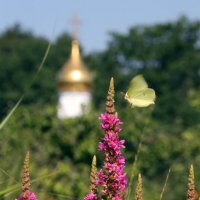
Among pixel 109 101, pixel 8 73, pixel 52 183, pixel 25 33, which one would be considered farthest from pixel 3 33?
pixel 109 101

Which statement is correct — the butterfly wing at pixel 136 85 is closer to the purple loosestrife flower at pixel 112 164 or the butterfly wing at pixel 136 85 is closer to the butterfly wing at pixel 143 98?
the butterfly wing at pixel 143 98

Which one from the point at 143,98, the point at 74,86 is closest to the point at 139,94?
the point at 143,98

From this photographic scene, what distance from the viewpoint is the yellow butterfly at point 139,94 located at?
550 centimetres

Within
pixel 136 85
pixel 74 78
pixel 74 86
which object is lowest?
pixel 136 85

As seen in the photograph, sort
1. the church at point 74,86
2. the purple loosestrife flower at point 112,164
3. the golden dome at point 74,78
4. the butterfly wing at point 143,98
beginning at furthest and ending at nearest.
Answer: the golden dome at point 74,78, the church at point 74,86, the butterfly wing at point 143,98, the purple loosestrife flower at point 112,164

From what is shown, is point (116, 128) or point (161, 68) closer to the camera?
point (116, 128)

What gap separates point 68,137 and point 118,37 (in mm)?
66642

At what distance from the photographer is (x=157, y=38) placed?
9956cm

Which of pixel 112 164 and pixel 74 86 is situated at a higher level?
pixel 74 86

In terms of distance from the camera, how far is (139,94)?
5703mm

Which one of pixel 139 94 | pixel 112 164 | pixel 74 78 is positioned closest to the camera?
pixel 112 164

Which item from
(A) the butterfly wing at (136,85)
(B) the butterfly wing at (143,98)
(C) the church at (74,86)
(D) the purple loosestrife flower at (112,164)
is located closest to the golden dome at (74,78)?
(C) the church at (74,86)

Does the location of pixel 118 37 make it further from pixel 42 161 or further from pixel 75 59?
pixel 42 161

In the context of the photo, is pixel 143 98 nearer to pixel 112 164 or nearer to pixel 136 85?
pixel 136 85
